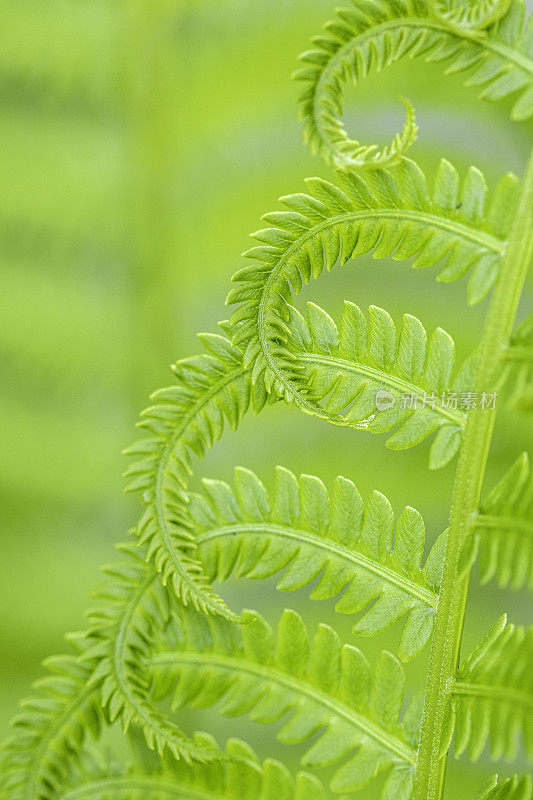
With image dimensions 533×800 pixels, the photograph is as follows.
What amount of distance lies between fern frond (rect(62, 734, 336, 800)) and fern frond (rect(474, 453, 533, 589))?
22cm

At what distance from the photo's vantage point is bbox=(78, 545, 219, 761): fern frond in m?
0.52

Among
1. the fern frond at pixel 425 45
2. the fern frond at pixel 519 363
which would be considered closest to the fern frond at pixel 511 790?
the fern frond at pixel 519 363

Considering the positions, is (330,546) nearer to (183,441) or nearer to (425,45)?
(183,441)

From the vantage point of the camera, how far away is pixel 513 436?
2.48ft

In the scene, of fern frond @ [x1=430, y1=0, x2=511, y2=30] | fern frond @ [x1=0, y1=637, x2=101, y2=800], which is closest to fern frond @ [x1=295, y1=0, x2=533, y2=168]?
fern frond @ [x1=430, y1=0, x2=511, y2=30]

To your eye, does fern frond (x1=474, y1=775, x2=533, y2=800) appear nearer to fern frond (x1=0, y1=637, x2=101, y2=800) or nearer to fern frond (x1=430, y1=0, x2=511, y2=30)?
fern frond (x1=0, y1=637, x2=101, y2=800)

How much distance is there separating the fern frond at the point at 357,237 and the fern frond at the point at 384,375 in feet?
0.06

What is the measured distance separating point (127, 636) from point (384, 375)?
244 millimetres

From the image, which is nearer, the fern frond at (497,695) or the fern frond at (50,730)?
the fern frond at (497,695)

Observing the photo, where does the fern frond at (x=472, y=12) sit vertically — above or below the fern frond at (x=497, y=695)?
above

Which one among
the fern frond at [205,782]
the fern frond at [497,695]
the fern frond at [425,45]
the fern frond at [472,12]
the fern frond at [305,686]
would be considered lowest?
the fern frond at [205,782]

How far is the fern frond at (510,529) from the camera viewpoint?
0.41 metres

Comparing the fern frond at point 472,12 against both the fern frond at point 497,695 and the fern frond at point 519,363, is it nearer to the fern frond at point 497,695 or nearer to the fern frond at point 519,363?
the fern frond at point 519,363

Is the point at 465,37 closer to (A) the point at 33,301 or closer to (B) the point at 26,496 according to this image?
(A) the point at 33,301
